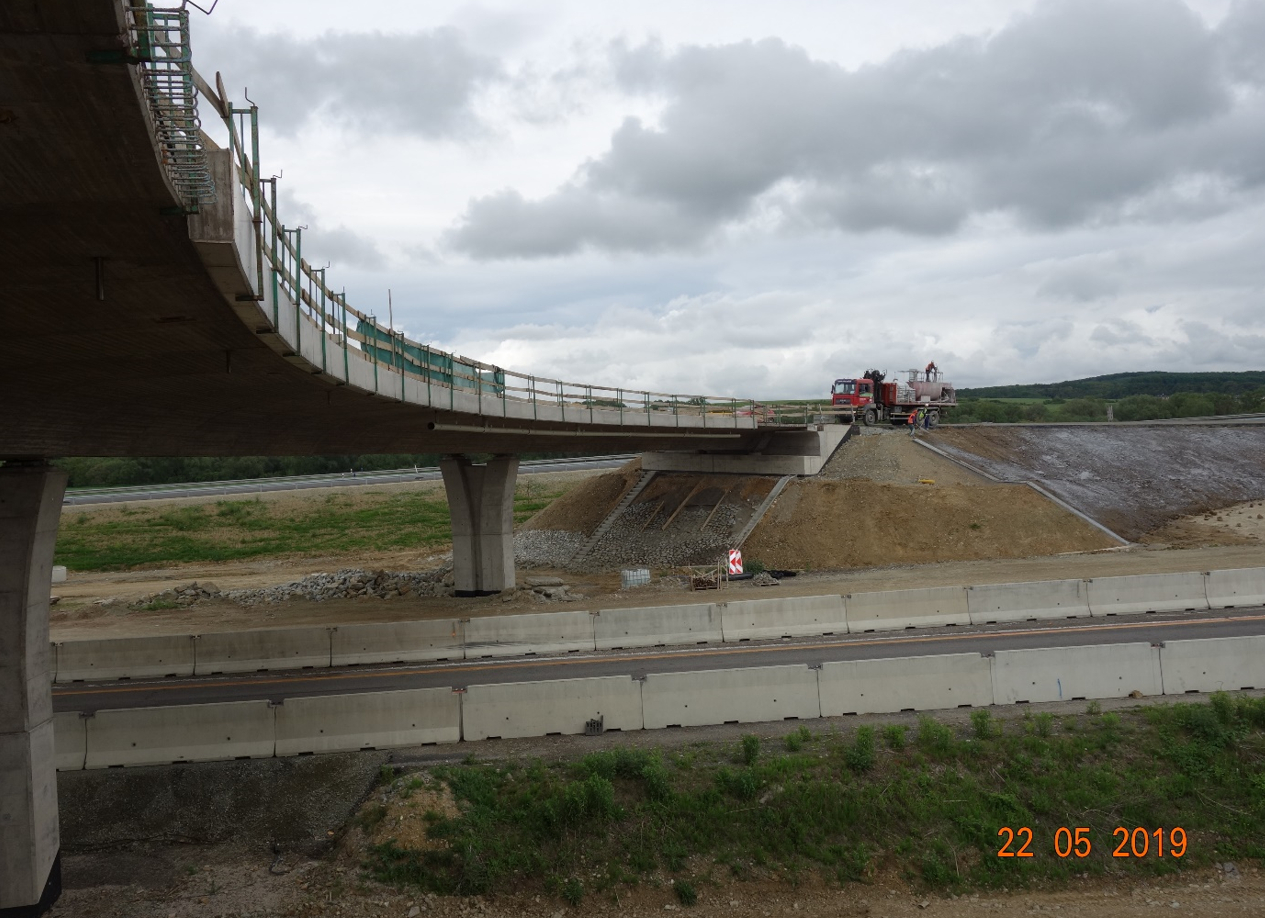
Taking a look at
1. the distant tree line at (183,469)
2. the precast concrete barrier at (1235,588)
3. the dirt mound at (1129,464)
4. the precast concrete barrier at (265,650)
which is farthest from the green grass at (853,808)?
the distant tree line at (183,469)

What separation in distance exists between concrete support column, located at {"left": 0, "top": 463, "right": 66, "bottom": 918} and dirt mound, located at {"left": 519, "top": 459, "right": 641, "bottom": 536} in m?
32.8

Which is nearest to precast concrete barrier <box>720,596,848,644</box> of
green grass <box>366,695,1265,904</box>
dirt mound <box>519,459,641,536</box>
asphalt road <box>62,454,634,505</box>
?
green grass <box>366,695,1265,904</box>

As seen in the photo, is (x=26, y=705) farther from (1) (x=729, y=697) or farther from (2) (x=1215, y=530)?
(2) (x=1215, y=530)

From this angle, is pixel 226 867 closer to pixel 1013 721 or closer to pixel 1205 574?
pixel 1013 721

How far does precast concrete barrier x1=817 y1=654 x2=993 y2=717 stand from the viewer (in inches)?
673

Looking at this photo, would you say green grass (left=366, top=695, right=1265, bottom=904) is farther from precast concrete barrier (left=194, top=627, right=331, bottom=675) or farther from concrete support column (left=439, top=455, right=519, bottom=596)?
concrete support column (left=439, top=455, right=519, bottom=596)

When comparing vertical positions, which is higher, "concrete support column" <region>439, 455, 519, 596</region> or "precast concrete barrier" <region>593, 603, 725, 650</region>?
"concrete support column" <region>439, 455, 519, 596</region>

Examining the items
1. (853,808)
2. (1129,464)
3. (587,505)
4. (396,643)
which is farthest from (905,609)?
(1129,464)

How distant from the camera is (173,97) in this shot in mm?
5680

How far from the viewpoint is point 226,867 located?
13133 millimetres

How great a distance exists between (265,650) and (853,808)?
14642 millimetres

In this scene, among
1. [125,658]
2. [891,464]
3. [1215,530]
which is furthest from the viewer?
[891,464]

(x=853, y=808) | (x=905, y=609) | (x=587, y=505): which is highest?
(x=587, y=505)

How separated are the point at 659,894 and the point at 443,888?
3050mm
